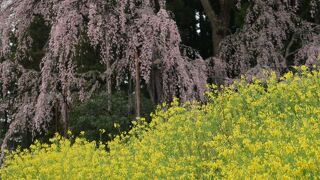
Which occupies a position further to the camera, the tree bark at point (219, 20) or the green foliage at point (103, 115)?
the tree bark at point (219, 20)

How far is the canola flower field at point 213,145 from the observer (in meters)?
5.76

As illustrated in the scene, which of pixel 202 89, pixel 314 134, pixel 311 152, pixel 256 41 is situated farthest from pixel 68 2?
pixel 311 152

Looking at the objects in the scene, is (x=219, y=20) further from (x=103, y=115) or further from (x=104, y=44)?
(x=104, y=44)

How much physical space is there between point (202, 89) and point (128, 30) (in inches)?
74.1

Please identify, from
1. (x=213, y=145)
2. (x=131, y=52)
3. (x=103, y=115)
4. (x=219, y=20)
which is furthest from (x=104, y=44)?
(x=213, y=145)

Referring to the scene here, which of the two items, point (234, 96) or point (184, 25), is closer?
point (234, 96)

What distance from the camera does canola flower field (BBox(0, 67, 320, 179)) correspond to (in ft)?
18.9

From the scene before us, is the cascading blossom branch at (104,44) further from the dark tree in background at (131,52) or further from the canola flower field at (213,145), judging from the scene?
the canola flower field at (213,145)

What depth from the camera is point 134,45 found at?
11.6 m

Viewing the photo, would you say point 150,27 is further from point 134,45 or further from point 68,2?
point 68,2

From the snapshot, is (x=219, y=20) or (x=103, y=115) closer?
(x=103, y=115)

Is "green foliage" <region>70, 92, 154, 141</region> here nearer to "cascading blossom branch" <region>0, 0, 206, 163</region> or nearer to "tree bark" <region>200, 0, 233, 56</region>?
"cascading blossom branch" <region>0, 0, 206, 163</region>

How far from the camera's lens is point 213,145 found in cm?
672

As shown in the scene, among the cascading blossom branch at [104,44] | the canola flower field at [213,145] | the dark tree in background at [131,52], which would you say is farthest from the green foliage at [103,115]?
the canola flower field at [213,145]
